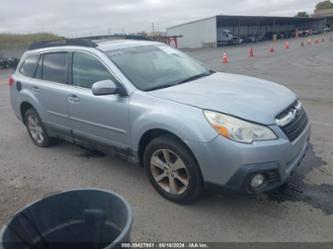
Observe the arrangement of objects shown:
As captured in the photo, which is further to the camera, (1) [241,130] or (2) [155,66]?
(2) [155,66]

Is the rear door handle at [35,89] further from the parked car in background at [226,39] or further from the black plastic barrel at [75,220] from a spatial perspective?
the parked car in background at [226,39]

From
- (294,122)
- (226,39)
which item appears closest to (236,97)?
(294,122)

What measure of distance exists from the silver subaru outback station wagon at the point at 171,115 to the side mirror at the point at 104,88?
0.01 meters

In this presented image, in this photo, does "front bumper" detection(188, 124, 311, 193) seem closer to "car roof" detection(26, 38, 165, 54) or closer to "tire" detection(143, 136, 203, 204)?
"tire" detection(143, 136, 203, 204)

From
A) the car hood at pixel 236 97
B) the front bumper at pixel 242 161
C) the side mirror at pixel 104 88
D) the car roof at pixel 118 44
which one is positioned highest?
the car roof at pixel 118 44

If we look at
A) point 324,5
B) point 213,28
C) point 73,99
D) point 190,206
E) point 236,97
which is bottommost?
point 190,206

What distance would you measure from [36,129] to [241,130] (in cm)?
385

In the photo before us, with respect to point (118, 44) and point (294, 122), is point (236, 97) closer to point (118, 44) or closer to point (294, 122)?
point (294, 122)

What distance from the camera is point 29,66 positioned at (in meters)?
5.40

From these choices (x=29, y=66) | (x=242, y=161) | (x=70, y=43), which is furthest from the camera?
(x=29, y=66)

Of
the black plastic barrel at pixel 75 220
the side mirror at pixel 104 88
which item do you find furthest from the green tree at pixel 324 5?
the black plastic barrel at pixel 75 220

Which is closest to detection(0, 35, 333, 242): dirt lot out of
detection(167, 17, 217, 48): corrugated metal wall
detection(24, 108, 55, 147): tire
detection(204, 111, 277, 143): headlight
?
detection(24, 108, 55, 147): tire

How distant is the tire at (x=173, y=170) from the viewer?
3133 mm

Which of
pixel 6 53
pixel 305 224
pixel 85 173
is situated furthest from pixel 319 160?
pixel 6 53
